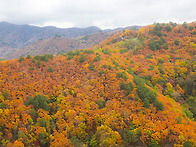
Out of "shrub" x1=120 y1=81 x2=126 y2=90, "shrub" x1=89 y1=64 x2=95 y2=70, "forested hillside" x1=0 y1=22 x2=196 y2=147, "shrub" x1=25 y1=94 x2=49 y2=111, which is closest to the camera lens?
"forested hillside" x1=0 y1=22 x2=196 y2=147

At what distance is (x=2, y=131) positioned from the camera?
34156 millimetres

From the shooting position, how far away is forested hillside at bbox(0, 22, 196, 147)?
114ft

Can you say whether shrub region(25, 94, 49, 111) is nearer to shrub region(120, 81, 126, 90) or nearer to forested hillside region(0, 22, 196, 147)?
forested hillside region(0, 22, 196, 147)

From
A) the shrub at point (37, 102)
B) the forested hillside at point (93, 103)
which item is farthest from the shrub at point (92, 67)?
the shrub at point (37, 102)

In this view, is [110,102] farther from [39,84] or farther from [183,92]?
[183,92]

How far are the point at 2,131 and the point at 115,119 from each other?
27.9 meters

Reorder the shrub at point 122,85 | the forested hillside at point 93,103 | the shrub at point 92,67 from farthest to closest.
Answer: the shrub at point 92,67 < the shrub at point 122,85 < the forested hillside at point 93,103

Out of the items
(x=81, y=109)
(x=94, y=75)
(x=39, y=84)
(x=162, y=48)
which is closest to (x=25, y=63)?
(x=39, y=84)

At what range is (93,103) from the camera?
43.5 meters

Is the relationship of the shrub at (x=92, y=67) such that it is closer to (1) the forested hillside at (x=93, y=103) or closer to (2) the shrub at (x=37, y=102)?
(1) the forested hillside at (x=93, y=103)

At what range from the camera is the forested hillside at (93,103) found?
114ft

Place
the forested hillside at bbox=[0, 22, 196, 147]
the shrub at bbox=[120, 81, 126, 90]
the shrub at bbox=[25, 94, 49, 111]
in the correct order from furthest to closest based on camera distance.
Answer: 1. the shrub at bbox=[120, 81, 126, 90]
2. the shrub at bbox=[25, 94, 49, 111]
3. the forested hillside at bbox=[0, 22, 196, 147]

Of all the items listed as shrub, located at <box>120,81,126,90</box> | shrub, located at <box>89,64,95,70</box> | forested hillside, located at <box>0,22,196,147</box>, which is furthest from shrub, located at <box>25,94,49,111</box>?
shrub, located at <box>120,81,126,90</box>

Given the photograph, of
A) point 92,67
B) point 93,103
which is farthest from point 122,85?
point 92,67
